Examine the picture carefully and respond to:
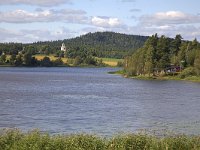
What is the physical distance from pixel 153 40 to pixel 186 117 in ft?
393

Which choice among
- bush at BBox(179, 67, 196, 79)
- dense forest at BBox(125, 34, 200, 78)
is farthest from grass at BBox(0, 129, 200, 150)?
bush at BBox(179, 67, 196, 79)

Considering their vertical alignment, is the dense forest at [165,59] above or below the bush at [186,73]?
above

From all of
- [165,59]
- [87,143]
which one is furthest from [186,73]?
[87,143]

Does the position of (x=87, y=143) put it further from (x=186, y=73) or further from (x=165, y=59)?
(x=165, y=59)

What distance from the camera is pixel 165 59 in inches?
6427

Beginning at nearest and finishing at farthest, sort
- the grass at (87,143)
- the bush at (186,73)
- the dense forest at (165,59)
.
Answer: the grass at (87,143) → the bush at (186,73) → the dense forest at (165,59)

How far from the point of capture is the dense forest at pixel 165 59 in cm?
15925

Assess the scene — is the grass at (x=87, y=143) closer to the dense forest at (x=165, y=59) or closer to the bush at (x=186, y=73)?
the dense forest at (x=165, y=59)

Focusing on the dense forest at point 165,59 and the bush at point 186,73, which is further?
the dense forest at point 165,59

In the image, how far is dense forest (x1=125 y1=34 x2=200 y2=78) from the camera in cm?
15925

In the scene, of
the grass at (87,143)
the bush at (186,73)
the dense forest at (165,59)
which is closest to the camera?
the grass at (87,143)

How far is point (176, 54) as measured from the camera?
17600 cm

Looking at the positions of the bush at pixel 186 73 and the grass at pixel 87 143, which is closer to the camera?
the grass at pixel 87 143

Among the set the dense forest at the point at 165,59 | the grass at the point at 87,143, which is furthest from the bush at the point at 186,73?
the grass at the point at 87,143
